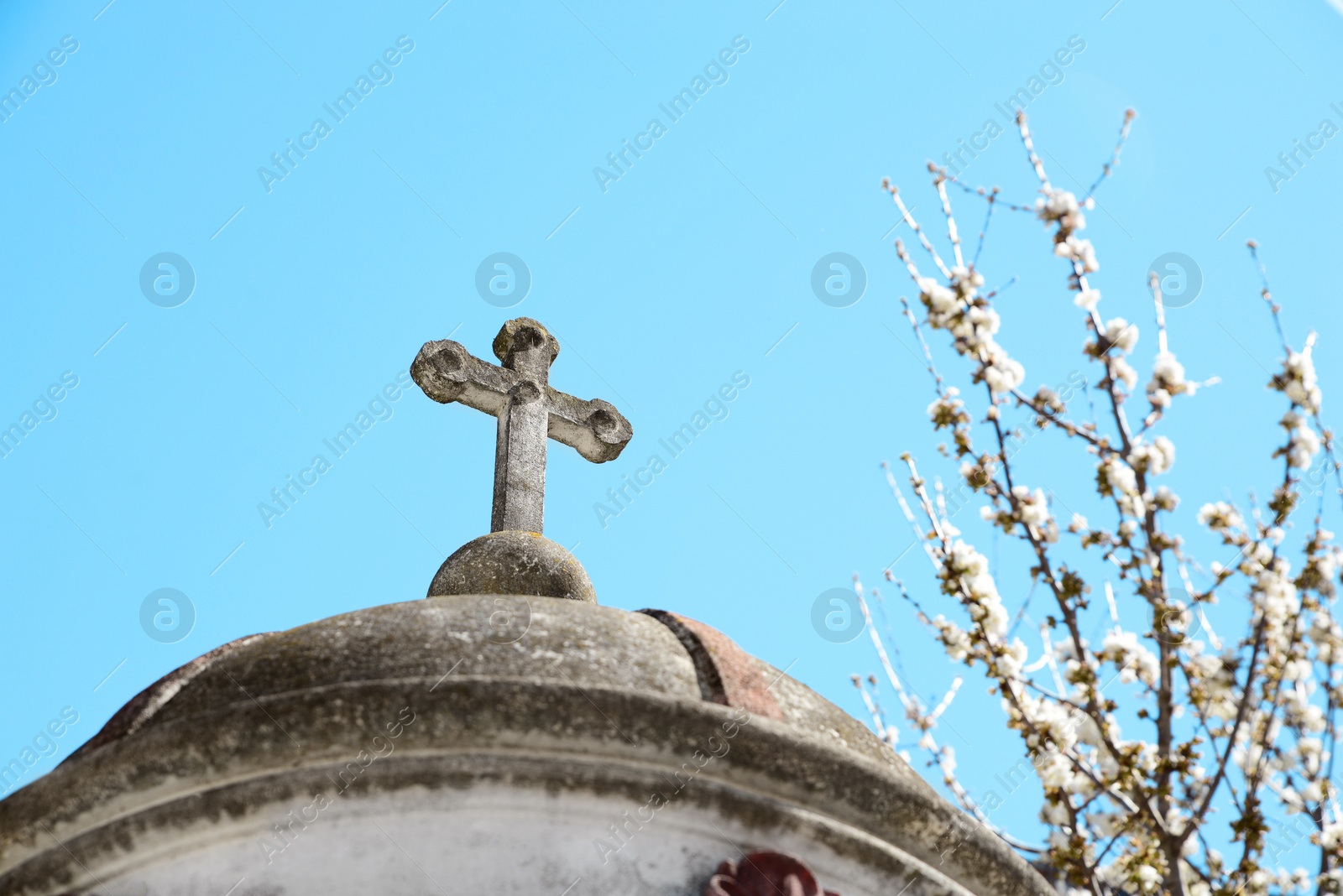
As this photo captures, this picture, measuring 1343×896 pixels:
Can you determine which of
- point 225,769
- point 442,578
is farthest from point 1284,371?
point 225,769

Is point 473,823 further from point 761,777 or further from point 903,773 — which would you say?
point 903,773

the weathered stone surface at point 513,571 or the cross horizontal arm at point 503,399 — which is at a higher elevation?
the cross horizontal arm at point 503,399

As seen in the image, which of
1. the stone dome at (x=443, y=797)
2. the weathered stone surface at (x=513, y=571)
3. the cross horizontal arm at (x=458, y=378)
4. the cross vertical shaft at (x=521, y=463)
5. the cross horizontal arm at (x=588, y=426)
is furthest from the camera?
the cross horizontal arm at (x=588, y=426)

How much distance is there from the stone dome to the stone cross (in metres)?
1.52

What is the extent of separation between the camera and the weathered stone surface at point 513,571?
3.78 m

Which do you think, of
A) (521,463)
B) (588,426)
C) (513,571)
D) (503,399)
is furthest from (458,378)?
(513,571)

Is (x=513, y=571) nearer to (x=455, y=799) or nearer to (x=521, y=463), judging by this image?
(x=521, y=463)

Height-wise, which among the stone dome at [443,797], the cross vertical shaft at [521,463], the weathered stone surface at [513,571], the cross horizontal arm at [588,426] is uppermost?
the cross horizontal arm at [588,426]

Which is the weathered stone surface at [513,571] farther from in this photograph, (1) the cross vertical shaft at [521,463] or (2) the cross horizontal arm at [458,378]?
(2) the cross horizontal arm at [458,378]

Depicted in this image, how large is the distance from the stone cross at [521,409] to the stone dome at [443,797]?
1523 millimetres

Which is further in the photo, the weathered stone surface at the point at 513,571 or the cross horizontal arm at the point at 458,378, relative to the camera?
the cross horizontal arm at the point at 458,378

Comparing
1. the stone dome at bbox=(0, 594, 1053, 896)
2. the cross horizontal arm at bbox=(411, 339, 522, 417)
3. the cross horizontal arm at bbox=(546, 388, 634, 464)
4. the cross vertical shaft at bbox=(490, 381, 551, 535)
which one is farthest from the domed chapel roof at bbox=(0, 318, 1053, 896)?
the cross horizontal arm at bbox=(546, 388, 634, 464)

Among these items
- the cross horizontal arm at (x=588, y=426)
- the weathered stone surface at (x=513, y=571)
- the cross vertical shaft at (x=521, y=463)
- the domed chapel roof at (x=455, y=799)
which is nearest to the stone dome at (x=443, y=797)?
the domed chapel roof at (x=455, y=799)

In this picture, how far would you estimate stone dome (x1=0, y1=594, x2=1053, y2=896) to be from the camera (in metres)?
2.67
